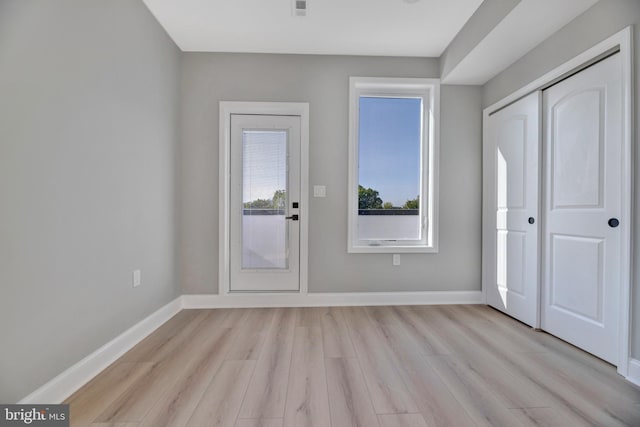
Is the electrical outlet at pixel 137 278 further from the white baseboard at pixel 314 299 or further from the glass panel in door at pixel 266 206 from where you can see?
the glass panel in door at pixel 266 206

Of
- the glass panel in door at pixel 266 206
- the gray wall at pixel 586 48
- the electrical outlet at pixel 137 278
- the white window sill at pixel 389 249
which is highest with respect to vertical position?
the gray wall at pixel 586 48

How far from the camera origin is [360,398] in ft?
4.82

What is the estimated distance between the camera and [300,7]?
2291 mm

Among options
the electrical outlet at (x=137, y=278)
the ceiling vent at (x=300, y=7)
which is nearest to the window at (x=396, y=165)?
the ceiling vent at (x=300, y=7)

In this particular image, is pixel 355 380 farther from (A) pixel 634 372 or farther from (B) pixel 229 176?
(B) pixel 229 176

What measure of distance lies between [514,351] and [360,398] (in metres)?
1.25

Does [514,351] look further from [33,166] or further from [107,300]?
[33,166]

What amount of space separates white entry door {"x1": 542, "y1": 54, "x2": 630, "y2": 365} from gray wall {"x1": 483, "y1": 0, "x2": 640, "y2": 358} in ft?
0.39

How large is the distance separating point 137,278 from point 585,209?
10.5 feet

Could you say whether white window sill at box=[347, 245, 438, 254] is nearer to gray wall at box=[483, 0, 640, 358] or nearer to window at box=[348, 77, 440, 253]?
window at box=[348, 77, 440, 253]

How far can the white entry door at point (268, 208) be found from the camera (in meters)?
3.03

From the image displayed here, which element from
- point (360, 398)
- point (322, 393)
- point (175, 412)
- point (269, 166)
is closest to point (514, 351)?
point (360, 398)

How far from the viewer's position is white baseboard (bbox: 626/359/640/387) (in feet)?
5.22

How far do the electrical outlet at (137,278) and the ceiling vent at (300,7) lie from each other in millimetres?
2357
